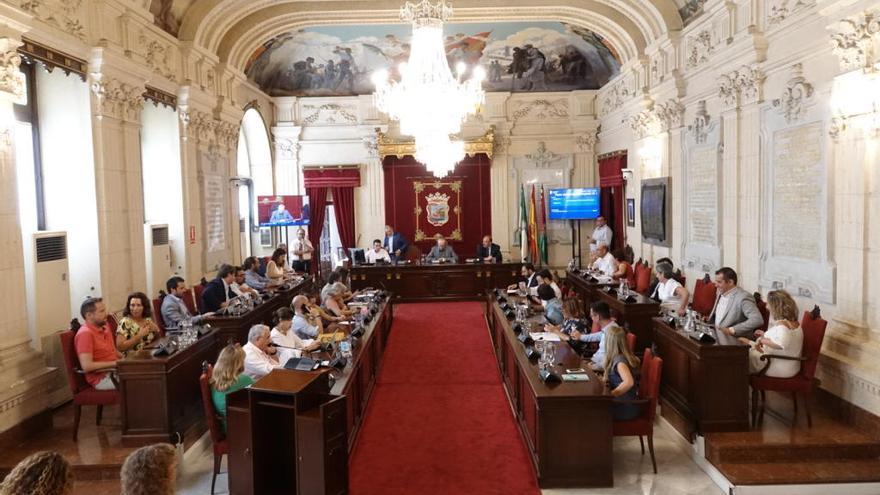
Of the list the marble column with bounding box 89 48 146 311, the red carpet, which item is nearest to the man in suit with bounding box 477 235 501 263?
the red carpet

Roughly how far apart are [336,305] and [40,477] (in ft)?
22.4

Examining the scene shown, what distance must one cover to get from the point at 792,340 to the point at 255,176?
43.9 feet

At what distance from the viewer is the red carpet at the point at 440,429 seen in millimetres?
5129

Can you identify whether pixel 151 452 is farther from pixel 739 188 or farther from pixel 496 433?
pixel 739 188

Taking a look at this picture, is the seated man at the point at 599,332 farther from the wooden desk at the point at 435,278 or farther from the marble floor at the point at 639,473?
the wooden desk at the point at 435,278

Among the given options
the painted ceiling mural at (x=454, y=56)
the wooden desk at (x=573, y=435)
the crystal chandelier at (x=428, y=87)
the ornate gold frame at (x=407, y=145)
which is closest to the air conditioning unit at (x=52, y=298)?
the crystal chandelier at (x=428, y=87)

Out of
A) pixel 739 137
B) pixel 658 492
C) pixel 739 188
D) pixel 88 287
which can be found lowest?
pixel 658 492

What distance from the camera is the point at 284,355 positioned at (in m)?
6.20

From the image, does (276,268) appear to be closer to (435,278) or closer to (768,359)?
(435,278)

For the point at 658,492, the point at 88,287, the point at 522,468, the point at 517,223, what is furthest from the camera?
the point at 517,223

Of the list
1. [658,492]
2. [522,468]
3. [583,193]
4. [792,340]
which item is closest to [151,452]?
[522,468]

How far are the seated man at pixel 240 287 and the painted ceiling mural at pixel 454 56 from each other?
574 centimetres

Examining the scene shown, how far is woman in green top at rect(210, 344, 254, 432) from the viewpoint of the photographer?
497cm

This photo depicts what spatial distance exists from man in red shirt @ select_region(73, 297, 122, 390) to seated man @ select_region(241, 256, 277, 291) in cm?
470
